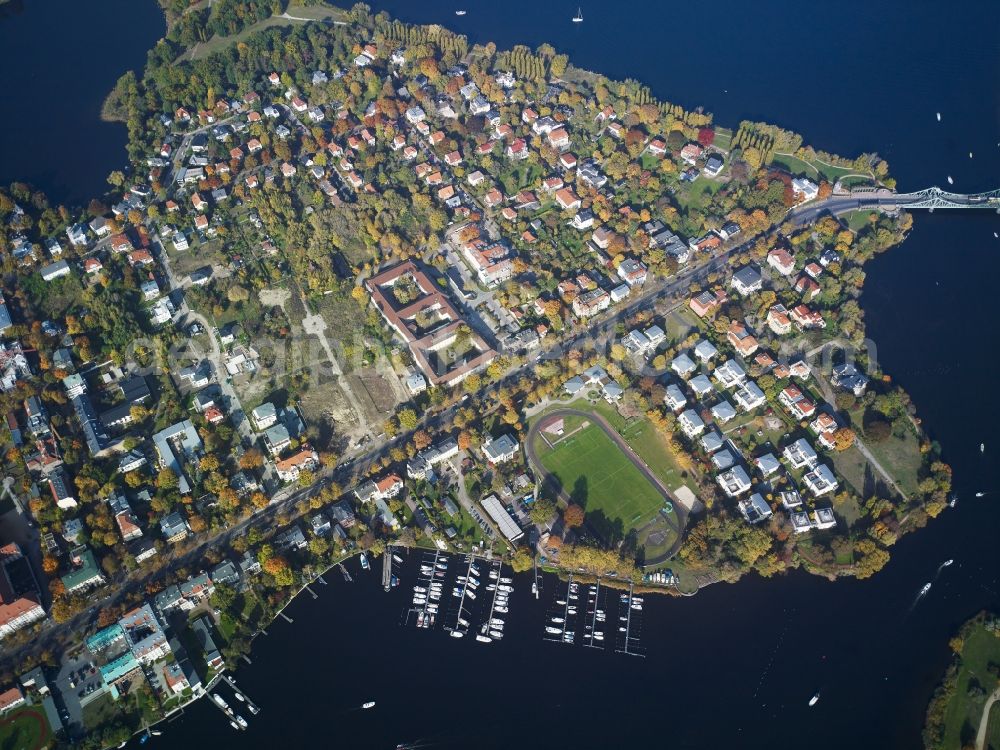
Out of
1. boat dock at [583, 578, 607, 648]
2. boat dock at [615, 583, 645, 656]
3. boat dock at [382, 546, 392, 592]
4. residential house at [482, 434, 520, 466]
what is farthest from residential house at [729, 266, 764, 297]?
boat dock at [382, 546, 392, 592]

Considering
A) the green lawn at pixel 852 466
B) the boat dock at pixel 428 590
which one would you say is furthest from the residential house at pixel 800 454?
the boat dock at pixel 428 590

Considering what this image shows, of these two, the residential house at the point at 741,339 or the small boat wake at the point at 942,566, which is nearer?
the small boat wake at the point at 942,566

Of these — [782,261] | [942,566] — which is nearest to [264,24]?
[782,261]

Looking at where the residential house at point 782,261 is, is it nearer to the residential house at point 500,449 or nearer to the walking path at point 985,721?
the residential house at point 500,449

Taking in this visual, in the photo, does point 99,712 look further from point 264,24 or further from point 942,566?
point 264,24

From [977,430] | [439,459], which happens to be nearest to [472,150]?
[439,459]
